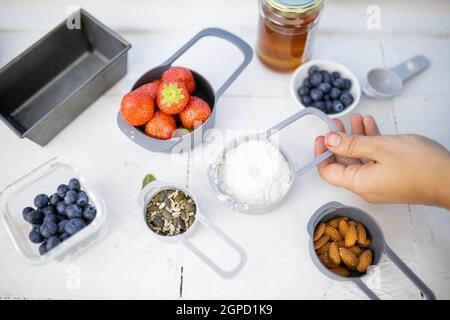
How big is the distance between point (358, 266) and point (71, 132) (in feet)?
2.08

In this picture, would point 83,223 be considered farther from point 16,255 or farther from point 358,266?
point 358,266

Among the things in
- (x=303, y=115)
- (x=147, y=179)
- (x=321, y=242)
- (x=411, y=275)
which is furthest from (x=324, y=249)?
(x=147, y=179)

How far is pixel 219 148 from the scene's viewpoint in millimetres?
920

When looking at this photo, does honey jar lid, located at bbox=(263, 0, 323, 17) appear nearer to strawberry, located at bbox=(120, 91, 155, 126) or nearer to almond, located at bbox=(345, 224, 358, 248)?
strawberry, located at bbox=(120, 91, 155, 126)

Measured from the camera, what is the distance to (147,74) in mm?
860

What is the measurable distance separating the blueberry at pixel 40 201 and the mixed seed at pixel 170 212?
0.19 metres

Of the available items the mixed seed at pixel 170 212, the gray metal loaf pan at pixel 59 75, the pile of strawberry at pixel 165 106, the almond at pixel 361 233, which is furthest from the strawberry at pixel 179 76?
the almond at pixel 361 233

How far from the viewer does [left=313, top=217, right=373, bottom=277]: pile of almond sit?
2.51 ft

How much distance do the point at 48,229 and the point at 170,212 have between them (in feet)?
0.70

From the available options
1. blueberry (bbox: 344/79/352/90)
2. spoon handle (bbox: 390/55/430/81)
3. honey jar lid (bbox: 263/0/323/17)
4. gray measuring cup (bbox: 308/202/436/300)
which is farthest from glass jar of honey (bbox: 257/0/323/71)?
gray measuring cup (bbox: 308/202/436/300)

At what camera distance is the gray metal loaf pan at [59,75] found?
88 centimetres

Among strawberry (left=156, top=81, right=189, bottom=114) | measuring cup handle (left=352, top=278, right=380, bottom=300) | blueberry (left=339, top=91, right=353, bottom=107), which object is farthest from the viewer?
blueberry (left=339, top=91, right=353, bottom=107)

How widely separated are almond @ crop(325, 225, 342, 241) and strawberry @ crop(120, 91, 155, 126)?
392 millimetres

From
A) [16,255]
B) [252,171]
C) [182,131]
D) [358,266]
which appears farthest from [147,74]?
[358,266]
